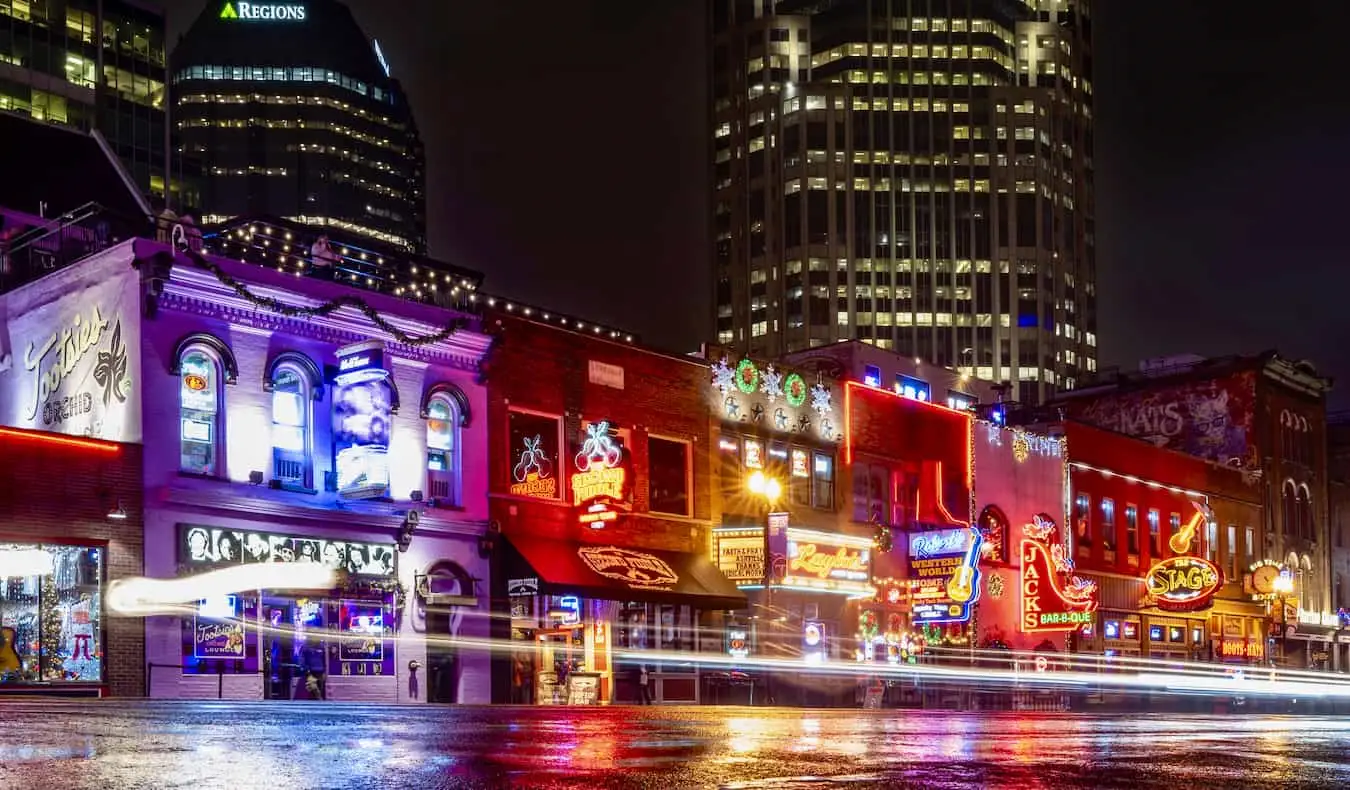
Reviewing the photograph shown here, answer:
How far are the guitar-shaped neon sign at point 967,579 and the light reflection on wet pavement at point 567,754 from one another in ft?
80.2

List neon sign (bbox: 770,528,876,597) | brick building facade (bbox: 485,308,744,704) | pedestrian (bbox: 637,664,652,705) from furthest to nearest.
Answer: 1. neon sign (bbox: 770,528,876,597)
2. pedestrian (bbox: 637,664,652,705)
3. brick building facade (bbox: 485,308,744,704)

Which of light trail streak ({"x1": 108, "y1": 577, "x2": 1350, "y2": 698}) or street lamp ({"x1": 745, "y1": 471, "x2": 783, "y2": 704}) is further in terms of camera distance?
street lamp ({"x1": 745, "y1": 471, "x2": 783, "y2": 704})

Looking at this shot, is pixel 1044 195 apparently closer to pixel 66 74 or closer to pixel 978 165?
pixel 978 165

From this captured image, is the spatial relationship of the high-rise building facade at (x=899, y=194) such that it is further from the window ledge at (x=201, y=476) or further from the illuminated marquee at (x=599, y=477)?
the window ledge at (x=201, y=476)

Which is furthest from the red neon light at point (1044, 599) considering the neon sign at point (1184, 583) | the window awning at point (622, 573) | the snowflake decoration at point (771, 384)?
the window awning at point (622, 573)

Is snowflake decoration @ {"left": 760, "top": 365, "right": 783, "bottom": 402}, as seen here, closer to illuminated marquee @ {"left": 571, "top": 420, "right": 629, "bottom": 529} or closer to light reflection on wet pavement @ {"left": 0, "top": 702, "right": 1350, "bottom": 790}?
illuminated marquee @ {"left": 571, "top": 420, "right": 629, "bottom": 529}

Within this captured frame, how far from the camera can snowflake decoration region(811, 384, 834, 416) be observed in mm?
40062

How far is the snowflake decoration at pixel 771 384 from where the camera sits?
3881 cm

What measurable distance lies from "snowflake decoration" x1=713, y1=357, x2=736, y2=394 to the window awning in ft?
13.8

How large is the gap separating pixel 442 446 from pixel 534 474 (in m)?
2.37

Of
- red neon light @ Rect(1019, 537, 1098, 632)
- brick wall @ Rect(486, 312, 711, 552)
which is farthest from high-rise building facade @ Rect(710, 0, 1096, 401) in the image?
brick wall @ Rect(486, 312, 711, 552)

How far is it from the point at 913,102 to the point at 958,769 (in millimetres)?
173848

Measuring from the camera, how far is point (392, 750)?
11.0 m

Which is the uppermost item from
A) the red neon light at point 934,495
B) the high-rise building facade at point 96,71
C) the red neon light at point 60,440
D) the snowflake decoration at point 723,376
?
the high-rise building facade at point 96,71
